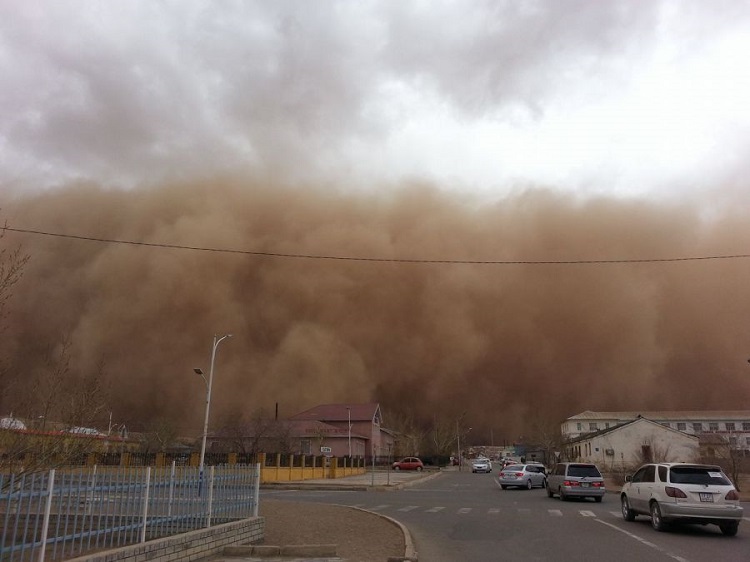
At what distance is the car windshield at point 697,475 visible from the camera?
31.6 ft

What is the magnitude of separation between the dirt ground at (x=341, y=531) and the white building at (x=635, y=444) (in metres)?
36.8

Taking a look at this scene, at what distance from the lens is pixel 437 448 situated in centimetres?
6575

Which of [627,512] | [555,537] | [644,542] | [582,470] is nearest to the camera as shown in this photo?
[644,542]

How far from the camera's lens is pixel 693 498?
9438 mm

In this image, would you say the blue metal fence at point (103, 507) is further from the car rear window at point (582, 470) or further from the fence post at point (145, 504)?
the car rear window at point (582, 470)

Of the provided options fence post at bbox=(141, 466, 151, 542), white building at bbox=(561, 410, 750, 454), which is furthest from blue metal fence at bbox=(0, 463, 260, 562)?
white building at bbox=(561, 410, 750, 454)

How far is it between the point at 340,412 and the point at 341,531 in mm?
44129

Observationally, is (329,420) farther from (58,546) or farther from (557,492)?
(58,546)

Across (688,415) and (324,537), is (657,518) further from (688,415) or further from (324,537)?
(688,415)

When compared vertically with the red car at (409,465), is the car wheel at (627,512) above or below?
Result: above

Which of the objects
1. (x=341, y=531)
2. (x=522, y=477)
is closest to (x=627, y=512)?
(x=341, y=531)

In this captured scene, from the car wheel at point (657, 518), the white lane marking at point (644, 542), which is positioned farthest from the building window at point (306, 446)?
the car wheel at point (657, 518)

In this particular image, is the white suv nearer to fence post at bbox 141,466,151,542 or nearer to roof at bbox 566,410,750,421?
fence post at bbox 141,466,151,542

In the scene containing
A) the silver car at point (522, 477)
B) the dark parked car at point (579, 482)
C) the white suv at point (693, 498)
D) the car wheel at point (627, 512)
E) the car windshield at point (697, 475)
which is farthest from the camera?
the silver car at point (522, 477)
